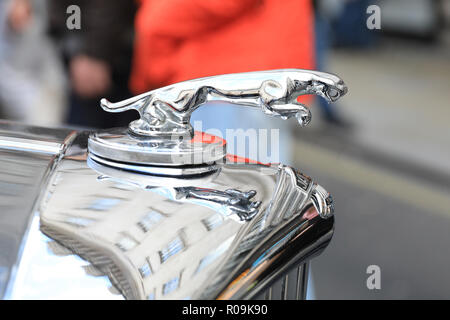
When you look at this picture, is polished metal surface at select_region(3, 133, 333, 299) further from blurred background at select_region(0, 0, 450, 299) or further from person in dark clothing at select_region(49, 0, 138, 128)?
person in dark clothing at select_region(49, 0, 138, 128)

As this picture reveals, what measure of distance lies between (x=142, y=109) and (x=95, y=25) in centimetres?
184

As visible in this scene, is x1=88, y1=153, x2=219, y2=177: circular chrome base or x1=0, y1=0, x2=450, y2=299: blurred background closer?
x1=88, y1=153, x2=219, y2=177: circular chrome base

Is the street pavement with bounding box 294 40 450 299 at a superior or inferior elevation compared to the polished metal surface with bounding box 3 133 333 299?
inferior

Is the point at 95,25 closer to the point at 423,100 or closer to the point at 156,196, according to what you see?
the point at 156,196

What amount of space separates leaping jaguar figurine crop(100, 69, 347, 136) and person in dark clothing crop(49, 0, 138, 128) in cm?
182

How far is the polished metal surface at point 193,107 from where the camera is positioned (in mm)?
749


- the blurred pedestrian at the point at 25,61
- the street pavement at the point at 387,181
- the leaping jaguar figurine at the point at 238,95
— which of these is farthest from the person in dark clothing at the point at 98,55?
the leaping jaguar figurine at the point at 238,95

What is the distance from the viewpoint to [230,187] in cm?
74

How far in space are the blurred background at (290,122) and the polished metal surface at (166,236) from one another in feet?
4.69

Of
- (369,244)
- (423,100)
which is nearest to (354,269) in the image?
(369,244)

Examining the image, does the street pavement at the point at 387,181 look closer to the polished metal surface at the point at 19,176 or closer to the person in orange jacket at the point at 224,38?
the person in orange jacket at the point at 224,38

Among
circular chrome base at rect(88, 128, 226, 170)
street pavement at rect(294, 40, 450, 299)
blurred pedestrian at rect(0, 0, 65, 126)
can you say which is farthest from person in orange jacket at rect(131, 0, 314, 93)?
blurred pedestrian at rect(0, 0, 65, 126)

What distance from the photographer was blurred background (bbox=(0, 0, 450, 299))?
2158 mm

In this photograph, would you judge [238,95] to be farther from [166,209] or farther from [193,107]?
[166,209]
